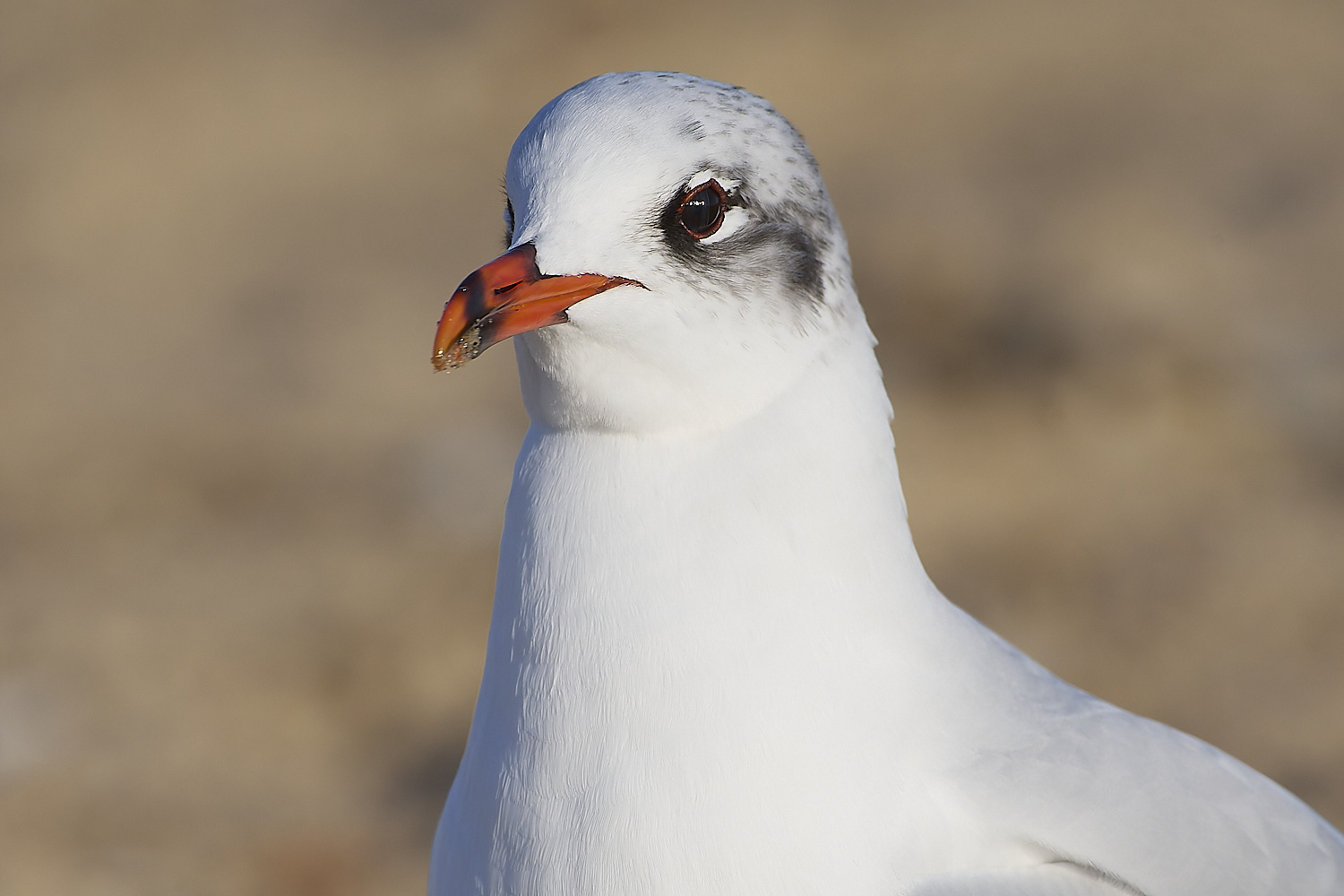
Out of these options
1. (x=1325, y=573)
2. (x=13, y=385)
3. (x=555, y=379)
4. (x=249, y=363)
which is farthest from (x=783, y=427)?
(x=13, y=385)

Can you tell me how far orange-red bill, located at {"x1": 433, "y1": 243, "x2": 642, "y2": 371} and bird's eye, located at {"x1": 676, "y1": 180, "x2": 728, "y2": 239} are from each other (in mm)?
177

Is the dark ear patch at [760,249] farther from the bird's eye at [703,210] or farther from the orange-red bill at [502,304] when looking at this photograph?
the orange-red bill at [502,304]

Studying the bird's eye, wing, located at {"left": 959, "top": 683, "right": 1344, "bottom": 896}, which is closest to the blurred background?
wing, located at {"left": 959, "top": 683, "right": 1344, "bottom": 896}

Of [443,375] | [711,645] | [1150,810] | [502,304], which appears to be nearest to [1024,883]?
[1150,810]

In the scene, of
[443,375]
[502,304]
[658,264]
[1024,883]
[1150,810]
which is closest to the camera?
[502,304]

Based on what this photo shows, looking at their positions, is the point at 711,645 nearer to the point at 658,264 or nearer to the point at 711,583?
the point at 711,583

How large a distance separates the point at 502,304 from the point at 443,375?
459 cm

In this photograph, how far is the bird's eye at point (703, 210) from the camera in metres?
1.86

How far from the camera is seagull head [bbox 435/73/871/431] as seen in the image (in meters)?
1.79

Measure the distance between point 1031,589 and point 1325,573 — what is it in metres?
1.03

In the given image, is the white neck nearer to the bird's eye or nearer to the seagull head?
the seagull head

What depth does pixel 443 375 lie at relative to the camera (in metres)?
6.23

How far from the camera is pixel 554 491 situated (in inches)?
76.7

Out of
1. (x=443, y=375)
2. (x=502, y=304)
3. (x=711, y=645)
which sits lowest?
(x=711, y=645)
